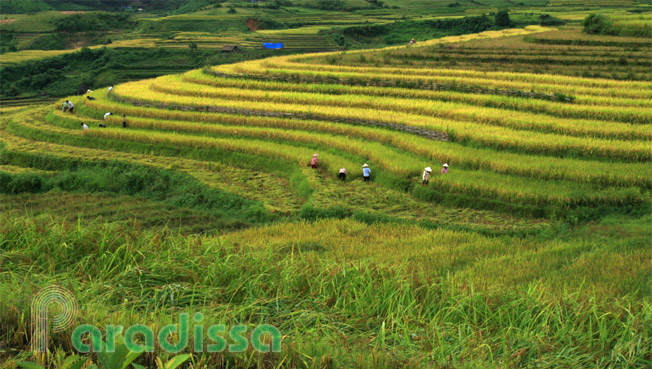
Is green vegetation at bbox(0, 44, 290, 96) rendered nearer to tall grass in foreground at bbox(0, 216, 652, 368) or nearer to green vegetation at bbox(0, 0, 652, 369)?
green vegetation at bbox(0, 0, 652, 369)

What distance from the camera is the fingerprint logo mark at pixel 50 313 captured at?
3.08 m

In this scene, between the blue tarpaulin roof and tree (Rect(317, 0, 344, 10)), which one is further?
tree (Rect(317, 0, 344, 10))

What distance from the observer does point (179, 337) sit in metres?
3.03

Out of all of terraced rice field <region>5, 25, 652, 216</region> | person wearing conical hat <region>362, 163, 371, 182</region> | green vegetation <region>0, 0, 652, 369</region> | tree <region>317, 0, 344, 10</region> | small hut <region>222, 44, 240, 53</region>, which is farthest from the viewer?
tree <region>317, 0, 344, 10</region>

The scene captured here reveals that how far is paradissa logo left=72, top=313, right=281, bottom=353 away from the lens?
117 inches

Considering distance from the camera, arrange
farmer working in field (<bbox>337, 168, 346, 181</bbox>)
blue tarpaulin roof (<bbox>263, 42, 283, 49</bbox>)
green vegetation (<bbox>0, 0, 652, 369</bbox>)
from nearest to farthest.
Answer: green vegetation (<bbox>0, 0, 652, 369</bbox>)
farmer working in field (<bbox>337, 168, 346, 181</bbox>)
blue tarpaulin roof (<bbox>263, 42, 283, 49</bbox>)

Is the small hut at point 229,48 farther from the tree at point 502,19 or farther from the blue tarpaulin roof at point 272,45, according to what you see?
the tree at point 502,19

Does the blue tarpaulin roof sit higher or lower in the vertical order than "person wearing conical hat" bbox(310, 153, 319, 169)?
higher

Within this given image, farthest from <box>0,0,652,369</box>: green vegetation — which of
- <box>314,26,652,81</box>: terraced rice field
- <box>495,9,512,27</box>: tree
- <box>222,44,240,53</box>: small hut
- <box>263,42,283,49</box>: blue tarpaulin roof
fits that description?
<box>495,9,512,27</box>: tree

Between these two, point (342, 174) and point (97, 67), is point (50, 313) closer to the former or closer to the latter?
point (342, 174)

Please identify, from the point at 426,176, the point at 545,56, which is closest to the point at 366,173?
the point at 426,176

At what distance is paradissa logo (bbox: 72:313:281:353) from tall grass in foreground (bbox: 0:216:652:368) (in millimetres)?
69

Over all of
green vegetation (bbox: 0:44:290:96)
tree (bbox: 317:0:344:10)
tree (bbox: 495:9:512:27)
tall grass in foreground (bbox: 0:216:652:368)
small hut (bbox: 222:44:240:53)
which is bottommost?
green vegetation (bbox: 0:44:290:96)

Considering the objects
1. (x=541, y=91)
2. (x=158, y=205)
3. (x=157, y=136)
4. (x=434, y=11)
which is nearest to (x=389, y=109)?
(x=541, y=91)
